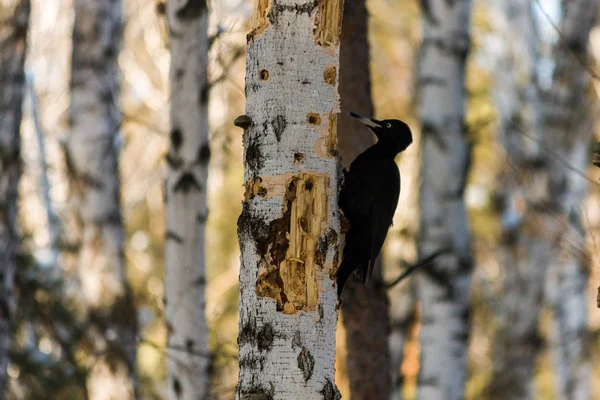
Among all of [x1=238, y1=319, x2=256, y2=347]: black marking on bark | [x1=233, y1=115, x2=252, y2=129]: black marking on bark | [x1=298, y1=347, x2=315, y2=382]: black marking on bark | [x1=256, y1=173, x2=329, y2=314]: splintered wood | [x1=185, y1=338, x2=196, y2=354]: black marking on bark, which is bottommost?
[x1=298, y1=347, x2=315, y2=382]: black marking on bark

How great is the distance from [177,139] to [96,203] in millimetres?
2237

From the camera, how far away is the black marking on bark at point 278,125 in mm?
3014

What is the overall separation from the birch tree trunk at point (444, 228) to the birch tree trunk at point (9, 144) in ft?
→ 8.17

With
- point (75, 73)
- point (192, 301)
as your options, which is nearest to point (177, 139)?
point (192, 301)

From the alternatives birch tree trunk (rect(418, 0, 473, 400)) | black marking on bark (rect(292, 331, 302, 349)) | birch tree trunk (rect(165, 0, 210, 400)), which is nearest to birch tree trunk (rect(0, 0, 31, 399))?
birch tree trunk (rect(165, 0, 210, 400))

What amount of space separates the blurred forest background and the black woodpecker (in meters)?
0.89

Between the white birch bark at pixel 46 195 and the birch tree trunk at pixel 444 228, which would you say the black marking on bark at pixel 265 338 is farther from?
the white birch bark at pixel 46 195

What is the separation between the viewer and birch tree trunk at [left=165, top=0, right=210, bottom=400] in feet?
15.7

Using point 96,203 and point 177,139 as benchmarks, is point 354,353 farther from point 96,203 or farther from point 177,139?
point 96,203

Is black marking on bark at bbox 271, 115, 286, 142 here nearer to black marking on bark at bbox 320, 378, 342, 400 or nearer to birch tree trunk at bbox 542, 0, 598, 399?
black marking on bark at bbox 320, 378, 342, 400

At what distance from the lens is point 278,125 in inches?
119

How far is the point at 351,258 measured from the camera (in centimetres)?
404

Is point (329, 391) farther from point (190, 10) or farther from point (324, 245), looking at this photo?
point (190, 10)

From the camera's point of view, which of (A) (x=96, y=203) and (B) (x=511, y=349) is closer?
(A) (x=96, y=203)
